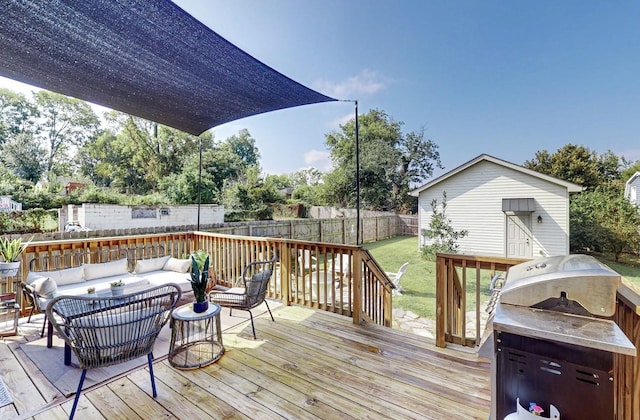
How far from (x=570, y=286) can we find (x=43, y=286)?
13.9 ft

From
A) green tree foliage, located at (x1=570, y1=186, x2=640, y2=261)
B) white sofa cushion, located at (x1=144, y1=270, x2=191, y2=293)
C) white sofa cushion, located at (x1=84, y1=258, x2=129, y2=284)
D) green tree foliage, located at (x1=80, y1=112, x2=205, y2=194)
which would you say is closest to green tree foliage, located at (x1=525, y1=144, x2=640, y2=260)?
green tree foliage, located at (x1=570, y1=186, x2=640, y2=261)

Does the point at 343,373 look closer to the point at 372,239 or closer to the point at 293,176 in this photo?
the point at 372,239

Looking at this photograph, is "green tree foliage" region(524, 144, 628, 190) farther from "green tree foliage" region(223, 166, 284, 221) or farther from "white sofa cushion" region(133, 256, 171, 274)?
"white sofa cushion" region(133, 256, 171, 274)

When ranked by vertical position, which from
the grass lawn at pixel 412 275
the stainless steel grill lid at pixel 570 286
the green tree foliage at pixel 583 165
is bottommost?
the grass lawn at pixel 412 275

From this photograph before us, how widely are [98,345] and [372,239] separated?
41.3 ft

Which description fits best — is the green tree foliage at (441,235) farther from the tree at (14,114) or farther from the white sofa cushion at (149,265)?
the tree at (14,114)

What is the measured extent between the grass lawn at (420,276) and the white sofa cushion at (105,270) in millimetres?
4553

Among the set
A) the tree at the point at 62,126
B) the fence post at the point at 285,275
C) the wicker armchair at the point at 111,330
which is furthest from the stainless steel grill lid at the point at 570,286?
the tree at the point at 62,126

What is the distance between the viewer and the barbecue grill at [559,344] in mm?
1050

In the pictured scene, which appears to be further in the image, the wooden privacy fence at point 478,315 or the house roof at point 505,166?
the house roof at point 505,166

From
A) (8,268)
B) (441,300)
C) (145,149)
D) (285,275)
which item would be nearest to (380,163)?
(145,149)

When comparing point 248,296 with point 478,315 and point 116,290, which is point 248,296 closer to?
point 116,290

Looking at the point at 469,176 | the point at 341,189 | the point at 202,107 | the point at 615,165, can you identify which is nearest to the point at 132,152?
the point at 341,189

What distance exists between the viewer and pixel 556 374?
1.12 metres
